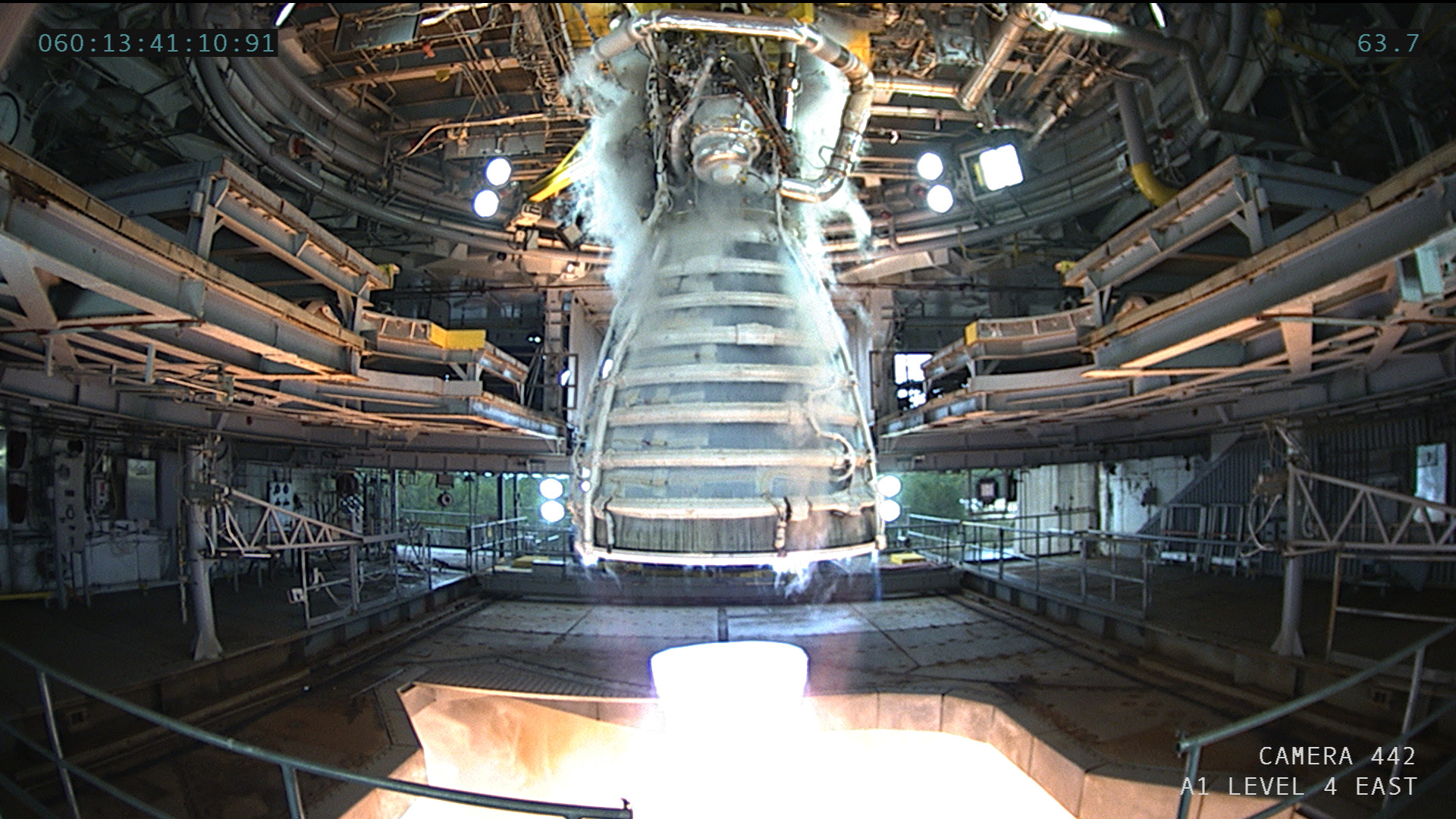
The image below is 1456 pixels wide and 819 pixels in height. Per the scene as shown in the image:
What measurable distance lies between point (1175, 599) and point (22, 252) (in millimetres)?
13295

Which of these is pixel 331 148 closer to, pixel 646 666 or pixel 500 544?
pixel 500 544

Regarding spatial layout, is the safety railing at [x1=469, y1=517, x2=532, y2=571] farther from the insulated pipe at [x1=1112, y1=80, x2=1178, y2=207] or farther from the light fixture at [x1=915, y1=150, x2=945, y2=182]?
the insulated pipe at [x1=1112, y1=80, x2=1178, y2=207]

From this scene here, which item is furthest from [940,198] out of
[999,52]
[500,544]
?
[500,544]

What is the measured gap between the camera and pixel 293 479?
16.3m

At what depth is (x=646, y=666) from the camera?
910 cm

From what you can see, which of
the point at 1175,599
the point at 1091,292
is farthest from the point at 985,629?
the point at 1091,292

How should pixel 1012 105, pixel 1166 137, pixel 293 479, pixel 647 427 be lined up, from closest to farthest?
pixel 647 427
pixel 1166 137
pixel 1012 105
pixel 293 479

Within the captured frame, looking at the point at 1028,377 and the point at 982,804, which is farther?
the point at 1028,377

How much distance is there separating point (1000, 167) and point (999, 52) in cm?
447

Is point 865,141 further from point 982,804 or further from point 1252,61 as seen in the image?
point 982,804

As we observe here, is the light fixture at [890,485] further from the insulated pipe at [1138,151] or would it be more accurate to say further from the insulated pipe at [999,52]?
the insulated pipe at [999,52]

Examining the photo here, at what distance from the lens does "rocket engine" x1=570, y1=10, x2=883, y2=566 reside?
18.4ft

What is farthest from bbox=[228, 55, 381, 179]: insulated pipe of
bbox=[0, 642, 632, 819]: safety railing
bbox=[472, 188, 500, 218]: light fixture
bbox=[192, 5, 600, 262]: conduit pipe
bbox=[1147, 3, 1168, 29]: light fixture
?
bbox=[1147, 3, 1168, 29]: light fixture

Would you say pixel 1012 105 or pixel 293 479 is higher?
pixel 1012 105
